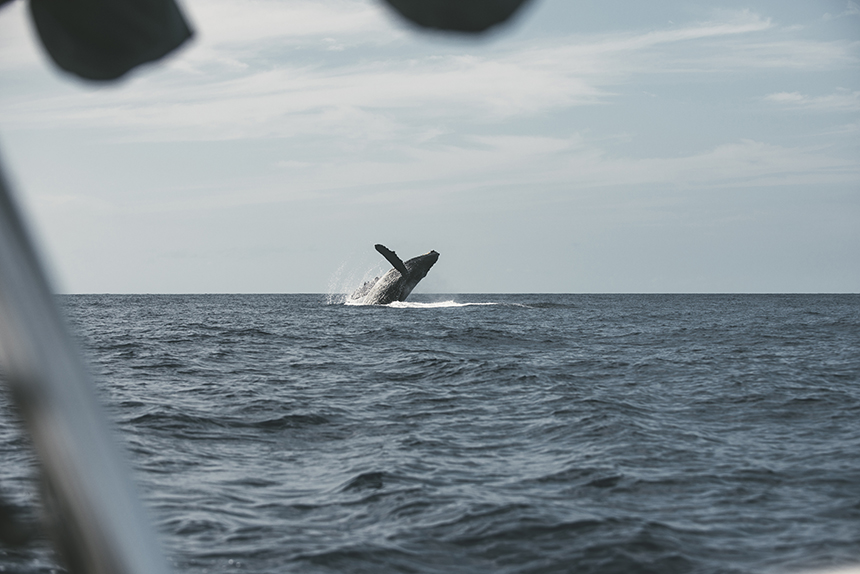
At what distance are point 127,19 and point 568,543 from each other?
5.85 metres

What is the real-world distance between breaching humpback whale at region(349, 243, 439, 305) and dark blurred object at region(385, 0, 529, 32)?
119 ft

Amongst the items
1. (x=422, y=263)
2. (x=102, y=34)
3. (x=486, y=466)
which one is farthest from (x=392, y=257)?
(x=102, y=34)

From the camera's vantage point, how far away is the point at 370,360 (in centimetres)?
1917

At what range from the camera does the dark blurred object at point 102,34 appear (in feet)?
1.82

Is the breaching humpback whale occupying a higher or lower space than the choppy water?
higher

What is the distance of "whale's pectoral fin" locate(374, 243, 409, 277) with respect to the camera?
37219 millimetres

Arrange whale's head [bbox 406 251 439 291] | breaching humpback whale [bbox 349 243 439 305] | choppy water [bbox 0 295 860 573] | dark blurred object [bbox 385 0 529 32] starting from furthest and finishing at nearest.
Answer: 1. whale's head [bbox 406 251 439 291]
2. breaching humpback whale [bbox 349 243 439 305]
3. choppy water [bbox 0 295 860 573]
4. dark blurred object [bbox 385 0 529 32]

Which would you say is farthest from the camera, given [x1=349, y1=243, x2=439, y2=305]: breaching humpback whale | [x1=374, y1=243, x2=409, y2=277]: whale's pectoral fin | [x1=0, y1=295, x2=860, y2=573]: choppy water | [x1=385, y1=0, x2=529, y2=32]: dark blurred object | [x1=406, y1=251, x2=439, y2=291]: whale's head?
[x1=406, y1=251, x2=439, y2=291]: whale's head

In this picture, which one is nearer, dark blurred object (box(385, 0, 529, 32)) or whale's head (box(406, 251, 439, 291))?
dark blurred object (box(385, 0, 529, 32))

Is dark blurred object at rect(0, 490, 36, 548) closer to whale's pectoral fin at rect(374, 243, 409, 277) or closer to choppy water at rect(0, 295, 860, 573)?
choppy water at rect(0, 295, 860, 573)

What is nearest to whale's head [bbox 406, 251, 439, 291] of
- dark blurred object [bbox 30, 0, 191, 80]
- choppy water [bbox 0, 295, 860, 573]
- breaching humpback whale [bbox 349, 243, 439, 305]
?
breaching humpback whale [bbox 349, 243, 439, 305]

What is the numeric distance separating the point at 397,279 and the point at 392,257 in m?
5.10

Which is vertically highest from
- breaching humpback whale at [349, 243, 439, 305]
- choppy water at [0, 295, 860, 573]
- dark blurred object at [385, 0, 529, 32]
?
dark blurred object at [385, 0, 529, 32]

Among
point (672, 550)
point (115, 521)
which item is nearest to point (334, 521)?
point (672, 550)
